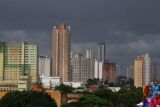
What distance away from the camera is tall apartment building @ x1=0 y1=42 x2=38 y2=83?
152875 millimetres

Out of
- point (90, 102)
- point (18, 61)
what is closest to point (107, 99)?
point (90, 102)

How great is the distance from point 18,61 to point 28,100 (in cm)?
9678

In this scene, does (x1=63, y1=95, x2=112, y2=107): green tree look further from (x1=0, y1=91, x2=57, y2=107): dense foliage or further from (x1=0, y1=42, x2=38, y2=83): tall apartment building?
(x1=0, y1=42, x2=38, y2=83): tall apartment building

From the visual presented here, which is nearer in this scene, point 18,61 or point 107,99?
point 107,99

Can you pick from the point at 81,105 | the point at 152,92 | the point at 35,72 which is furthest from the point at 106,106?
the point at 35,72

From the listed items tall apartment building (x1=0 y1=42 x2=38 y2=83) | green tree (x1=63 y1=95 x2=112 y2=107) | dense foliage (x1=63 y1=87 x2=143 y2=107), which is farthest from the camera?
tall apartment building (x1=0 y1=42 x2=38 y2=83)

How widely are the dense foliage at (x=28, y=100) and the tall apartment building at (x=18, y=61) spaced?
9254 cm

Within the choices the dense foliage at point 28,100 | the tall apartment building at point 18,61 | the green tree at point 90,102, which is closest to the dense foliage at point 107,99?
the green tree at point 90,102

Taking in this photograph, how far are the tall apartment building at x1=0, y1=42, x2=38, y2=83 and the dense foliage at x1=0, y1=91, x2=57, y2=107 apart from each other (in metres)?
92.5

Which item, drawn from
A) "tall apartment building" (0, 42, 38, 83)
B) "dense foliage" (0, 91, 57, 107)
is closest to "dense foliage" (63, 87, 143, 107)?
"dense foliage" (0, 91, 57, 107)

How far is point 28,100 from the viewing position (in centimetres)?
5803

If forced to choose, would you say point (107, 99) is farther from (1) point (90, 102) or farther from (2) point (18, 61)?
(2) point (18, 61)

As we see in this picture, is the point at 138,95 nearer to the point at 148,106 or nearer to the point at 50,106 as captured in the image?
the point at 50,106

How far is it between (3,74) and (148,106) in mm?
137661
